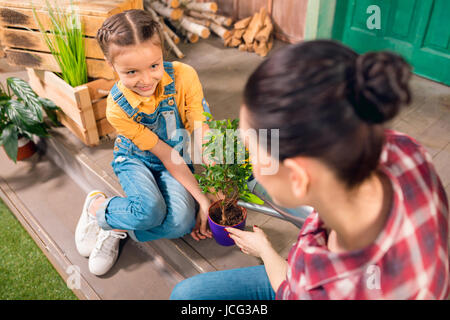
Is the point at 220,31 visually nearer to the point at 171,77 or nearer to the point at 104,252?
the point at 171,77

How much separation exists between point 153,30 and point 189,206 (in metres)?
0.81

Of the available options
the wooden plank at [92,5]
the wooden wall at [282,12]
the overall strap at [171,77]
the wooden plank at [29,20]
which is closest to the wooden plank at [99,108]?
the wooden plank at [29,20]

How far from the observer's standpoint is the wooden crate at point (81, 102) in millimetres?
2240

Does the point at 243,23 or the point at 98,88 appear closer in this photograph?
the point at 98,88

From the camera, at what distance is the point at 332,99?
0.67m

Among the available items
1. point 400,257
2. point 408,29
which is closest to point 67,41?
point 400,257

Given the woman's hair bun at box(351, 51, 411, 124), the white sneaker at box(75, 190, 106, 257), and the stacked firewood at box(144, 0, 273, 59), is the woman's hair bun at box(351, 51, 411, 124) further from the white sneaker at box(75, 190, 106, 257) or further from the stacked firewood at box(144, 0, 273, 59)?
the stacked firewood at box(144, 0, 273, 59)

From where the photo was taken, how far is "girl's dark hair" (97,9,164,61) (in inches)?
59.3

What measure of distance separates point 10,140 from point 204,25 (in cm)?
218

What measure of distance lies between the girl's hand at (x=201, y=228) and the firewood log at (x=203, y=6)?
248cm

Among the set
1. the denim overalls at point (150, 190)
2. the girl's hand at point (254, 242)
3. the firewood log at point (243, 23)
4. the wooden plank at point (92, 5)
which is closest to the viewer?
the girl's hand at point (254, 242)

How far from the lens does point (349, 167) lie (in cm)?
72

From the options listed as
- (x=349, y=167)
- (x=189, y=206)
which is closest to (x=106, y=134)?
(x=189, y=206)

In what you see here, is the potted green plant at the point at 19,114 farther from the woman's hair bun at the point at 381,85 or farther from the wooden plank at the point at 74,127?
the woman's hair bun at the point at 381,85
